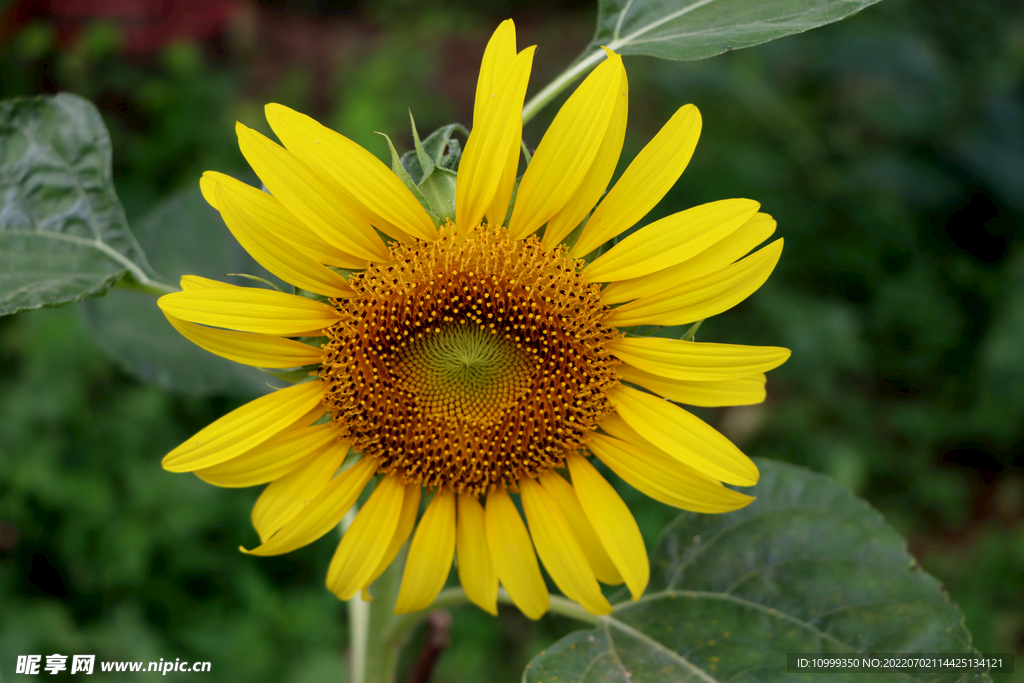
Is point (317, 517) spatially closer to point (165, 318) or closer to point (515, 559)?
point (515, 559)

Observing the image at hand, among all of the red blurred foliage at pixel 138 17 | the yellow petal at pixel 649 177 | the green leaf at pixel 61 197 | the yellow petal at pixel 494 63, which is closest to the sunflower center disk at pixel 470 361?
the yellow petal at pixel 649 177

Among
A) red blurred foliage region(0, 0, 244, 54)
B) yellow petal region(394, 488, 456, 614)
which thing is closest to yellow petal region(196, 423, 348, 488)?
yellow petal region(394, 488, 456, 614)

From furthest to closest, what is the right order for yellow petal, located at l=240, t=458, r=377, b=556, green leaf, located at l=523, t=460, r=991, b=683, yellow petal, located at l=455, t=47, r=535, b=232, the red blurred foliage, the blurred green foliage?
the red blurred foliage < the blurred green foliage < green leaf, located at l=523, t=460, r=991, b=683 < yellow petal, located at l=240, t=458, r=377, b=556 < yellow petal, located at l=455, t=47, r=535, b=232

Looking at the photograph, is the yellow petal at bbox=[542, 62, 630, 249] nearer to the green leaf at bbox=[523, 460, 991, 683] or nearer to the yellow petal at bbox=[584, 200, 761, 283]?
the yellow petal at bbox=[584, 200, 761, 283]

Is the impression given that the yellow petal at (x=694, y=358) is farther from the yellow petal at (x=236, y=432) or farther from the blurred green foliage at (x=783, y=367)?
the blurred green foliage at (x=783, y=367)

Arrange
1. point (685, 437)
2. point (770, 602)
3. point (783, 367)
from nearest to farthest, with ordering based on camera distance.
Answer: point (685, 437), point (770, 602), point (783, 367)

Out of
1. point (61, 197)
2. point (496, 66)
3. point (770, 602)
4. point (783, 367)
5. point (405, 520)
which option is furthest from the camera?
point (783, 367)

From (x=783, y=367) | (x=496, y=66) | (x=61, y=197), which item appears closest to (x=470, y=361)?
(x=496, y=66)

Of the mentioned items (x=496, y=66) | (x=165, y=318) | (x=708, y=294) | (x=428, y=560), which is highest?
(x=496, y=66)
